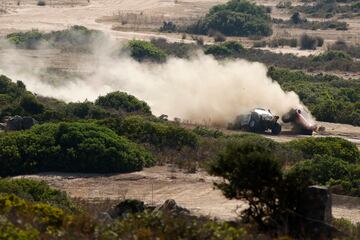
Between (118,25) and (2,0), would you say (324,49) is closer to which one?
(118,25)

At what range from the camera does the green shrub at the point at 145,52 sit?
73750mm

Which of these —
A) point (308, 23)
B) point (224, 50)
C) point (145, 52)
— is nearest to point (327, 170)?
point (145, 52)

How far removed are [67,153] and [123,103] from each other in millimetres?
15229

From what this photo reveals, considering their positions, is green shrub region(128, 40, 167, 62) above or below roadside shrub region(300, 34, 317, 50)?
above

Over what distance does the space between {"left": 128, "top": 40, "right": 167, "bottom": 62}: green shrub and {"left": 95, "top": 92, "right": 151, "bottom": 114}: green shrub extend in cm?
2173

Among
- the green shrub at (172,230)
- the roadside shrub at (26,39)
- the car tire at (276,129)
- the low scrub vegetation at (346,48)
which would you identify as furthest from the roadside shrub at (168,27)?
the green shrub at (172,230)

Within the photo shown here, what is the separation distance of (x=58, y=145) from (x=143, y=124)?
5822 millimetres

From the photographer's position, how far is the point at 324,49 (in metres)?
88.4

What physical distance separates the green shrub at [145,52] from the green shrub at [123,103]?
2173 centimetres

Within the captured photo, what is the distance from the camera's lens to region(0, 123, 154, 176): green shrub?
3469 centimetres

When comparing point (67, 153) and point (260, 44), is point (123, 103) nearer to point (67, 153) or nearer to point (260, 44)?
point (67, 153)

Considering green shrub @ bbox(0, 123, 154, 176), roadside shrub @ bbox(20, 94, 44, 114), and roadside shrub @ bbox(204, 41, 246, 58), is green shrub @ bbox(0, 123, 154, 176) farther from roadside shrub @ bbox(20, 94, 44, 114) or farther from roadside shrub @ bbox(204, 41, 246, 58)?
roadside shrub @ bbox(204, 41, 246, 58)

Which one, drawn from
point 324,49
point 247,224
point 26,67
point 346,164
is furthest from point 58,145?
point 324,49

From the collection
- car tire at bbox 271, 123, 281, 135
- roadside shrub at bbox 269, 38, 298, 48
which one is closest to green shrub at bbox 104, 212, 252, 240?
car tire at bbox 271, 123, 281, 135
